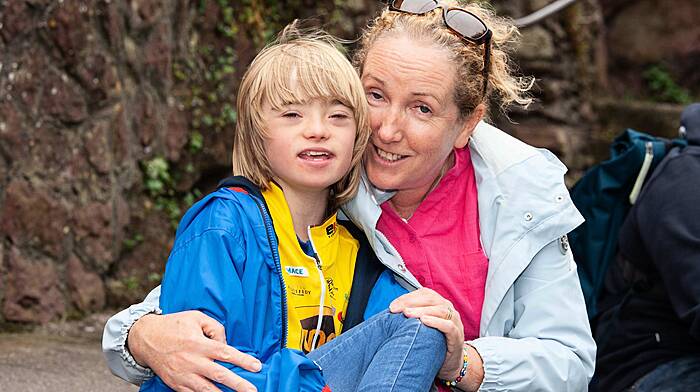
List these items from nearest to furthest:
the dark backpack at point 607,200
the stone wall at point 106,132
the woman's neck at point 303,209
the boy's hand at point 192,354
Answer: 1. the boy's hand at point 192,354
2. the woman's neck at point 303,209
3. the dark backpack at point 607,200
4. the stone wall at point 106,132

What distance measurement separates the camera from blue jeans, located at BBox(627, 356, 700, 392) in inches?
110

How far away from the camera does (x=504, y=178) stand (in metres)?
2.67

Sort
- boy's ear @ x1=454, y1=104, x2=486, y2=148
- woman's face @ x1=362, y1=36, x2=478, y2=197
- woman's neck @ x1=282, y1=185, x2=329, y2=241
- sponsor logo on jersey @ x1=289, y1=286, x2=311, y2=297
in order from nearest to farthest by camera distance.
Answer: sponsor logo on jersey @ x1=289, y1=286, x2=311, y2=297 < woman's neck @ x1=282, y1=185, x2=329, y2=241 < woman's face @ x1=362, y1=36, x2=478, y2=197 < boy's ear @ x1=454, y1=104, x2=486, y2=148

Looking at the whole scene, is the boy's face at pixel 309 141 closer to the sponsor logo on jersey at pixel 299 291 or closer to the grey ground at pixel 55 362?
the sponsor logo on jersey at pixel 299 291

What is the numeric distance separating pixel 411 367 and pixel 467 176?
2.60 ft

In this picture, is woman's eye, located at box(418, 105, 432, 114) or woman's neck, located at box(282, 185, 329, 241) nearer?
woman's neck, located at box(282, 185, 329, 241)

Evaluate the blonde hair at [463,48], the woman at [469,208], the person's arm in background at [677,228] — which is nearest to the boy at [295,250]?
the woman at [469,208]

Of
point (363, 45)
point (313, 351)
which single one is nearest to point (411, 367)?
point (313, 351)

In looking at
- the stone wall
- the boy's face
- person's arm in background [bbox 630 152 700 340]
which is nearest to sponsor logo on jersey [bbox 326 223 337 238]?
the boy's face

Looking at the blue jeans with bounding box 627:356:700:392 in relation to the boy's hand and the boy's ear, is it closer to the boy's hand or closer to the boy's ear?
the boy's ear

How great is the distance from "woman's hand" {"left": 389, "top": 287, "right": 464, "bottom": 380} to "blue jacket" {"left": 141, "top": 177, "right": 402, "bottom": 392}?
256mm

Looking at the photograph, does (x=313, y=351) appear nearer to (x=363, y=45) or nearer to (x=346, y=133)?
(x=346, y=133)

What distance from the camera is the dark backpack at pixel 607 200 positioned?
3.04 metres

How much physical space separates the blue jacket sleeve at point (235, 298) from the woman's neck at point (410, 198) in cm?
57
